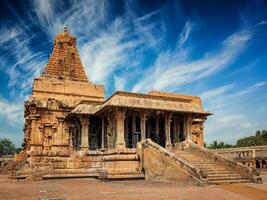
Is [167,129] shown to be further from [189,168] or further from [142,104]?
[189,168]

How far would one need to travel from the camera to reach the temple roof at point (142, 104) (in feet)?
76.2

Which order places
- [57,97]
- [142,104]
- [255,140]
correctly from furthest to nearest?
[255,140], [57,97], [142,104]

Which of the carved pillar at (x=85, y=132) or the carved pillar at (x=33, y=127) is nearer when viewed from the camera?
the carved pillar at (x=85, y=132)

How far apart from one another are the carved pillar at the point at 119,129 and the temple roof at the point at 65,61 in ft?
55.0

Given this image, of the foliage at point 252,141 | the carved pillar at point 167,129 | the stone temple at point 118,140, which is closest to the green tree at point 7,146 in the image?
the foliage at point 252,141

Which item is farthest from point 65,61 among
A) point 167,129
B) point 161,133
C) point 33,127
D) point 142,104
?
point 167,129

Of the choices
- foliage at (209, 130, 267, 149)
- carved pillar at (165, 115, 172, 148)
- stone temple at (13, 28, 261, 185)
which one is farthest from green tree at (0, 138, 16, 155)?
carved pillar at (165, 115, 172, 148)

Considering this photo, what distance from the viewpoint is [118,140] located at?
904 inches

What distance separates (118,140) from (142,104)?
11.9 ft

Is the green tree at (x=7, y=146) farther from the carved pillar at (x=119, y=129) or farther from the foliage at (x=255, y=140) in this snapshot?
the carved pillar at (x=119, y=129)

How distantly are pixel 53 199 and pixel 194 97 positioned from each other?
34352 millimetres

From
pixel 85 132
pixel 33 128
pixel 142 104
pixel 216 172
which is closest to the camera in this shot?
pixel 216 172

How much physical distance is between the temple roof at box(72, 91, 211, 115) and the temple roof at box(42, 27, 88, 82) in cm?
1197

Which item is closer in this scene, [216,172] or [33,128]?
[216,172]
